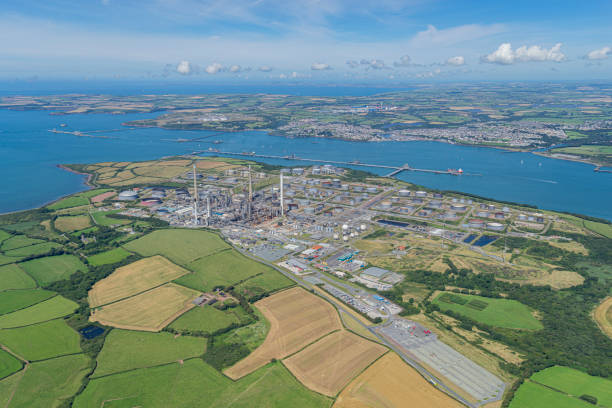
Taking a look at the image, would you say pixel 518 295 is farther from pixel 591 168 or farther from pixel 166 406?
pixel 591 168

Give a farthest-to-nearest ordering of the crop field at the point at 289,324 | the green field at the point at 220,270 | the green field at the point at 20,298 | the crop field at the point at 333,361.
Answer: the green field at the point at 220,270
the green field at the point at 20,298
the crop field at the point at 289,324
the crop field at the point at 333,361

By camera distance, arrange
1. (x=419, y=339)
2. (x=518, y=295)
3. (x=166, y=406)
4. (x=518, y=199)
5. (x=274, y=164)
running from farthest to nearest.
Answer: (x=274, y=164) < (x=518, y=199) < (x=518, y=295) < (x=419, y=339) < (x=166, y=406)

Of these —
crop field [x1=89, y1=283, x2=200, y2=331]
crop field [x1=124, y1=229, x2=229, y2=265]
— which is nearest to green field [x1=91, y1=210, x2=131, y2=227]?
crop field [x1=124, y1=229, x2=229, y2=265]

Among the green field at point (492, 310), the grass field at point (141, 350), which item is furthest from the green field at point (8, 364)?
the green field at point (492, 310)

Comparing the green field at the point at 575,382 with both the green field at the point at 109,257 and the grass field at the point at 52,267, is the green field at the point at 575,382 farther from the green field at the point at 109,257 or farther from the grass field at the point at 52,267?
the grass field at the point at 52,267

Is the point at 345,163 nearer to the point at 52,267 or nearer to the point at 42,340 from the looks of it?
the point at 52,267

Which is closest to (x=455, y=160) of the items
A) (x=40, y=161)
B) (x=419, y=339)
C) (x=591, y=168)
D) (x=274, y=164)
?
(x=591, y=168)

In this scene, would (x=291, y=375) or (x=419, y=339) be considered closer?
(x=291, y=375)
